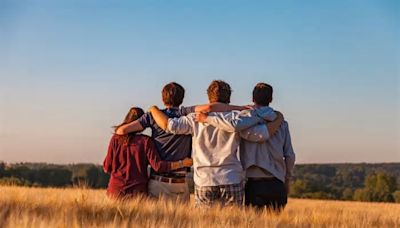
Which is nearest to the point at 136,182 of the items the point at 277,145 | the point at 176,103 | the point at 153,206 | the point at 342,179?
the point at 176,103

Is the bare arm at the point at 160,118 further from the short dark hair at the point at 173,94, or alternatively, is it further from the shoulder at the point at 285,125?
the shoulder at the point at 285,125

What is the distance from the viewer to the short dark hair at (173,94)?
7840 mm

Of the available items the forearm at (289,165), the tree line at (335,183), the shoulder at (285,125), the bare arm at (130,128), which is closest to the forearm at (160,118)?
the bare arm at (130,128)

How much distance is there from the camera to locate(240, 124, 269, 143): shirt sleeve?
759 centimetres

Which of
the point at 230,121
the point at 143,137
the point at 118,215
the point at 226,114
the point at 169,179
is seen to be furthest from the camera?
the point at 143,137

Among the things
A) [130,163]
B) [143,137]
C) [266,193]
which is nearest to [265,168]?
[266,193]

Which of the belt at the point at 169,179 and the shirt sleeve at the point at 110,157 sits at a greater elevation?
the shirt sleeve at the point at 110,157

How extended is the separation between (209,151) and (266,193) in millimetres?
823

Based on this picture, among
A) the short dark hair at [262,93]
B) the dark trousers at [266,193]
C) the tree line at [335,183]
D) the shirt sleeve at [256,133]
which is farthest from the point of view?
the tree line at [335,183]

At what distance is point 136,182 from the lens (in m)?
8.03

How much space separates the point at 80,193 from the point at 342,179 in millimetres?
77905

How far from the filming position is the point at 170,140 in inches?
315

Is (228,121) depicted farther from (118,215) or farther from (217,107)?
(118,215)

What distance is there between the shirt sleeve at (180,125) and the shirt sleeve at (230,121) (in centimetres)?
30
